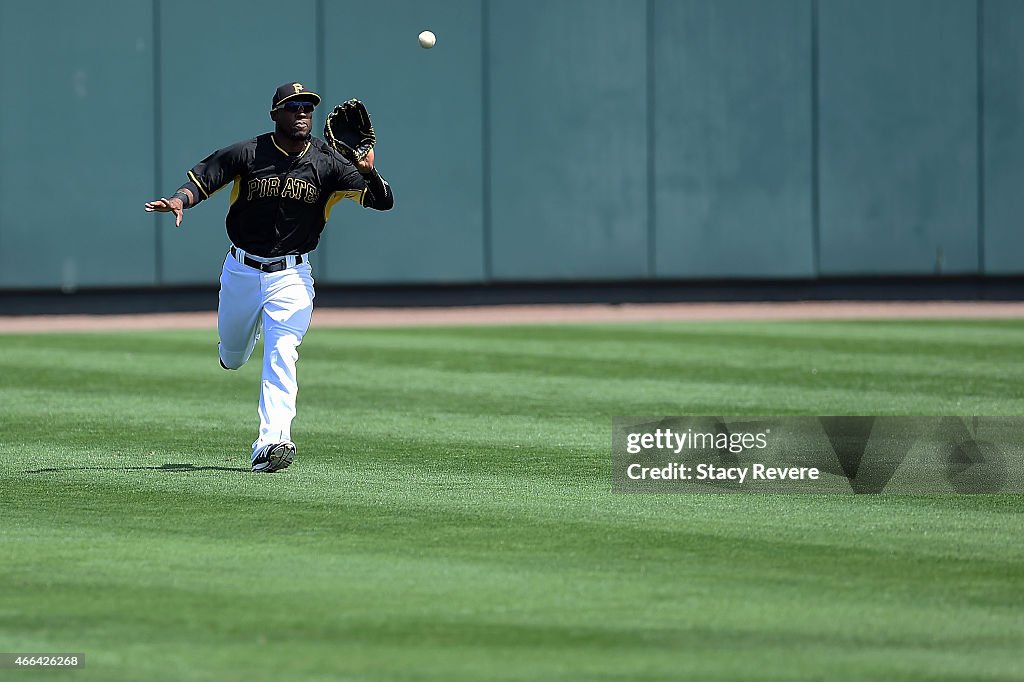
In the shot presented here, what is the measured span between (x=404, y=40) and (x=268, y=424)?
36.9ft

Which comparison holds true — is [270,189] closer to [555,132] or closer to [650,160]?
[555,132]

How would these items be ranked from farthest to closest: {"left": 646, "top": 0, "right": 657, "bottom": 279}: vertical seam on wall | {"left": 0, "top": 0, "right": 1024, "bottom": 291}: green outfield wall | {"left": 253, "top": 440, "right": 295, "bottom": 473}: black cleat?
1. {"left": 646, "top": 0, "right": 657, "bottom": 279}: vertical seam on wall
2. {"left": 0, "top": 0, "right": 1024, "bottom": 291}: green outfield wall
3. {"left": 253, "top": 440, "right": 295, "bottom": 473}: black cleat

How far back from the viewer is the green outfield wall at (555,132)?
60.4 feet

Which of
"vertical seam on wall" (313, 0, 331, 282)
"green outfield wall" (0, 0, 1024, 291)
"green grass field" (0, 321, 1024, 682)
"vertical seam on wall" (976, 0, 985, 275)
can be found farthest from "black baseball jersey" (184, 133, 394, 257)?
"vertical seam on wall" (976, 0, 985, 275)

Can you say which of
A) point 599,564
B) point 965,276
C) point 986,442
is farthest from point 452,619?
point 965,276

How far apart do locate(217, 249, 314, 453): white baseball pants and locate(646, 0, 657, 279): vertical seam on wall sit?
36.5 ft

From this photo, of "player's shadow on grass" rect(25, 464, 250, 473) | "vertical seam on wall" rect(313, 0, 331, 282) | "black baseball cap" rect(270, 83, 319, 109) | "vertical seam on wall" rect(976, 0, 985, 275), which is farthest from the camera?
"vertical seam on wall" rect(976, 0, 985, 275)

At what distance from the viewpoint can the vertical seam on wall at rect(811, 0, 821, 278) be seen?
19.5 metres

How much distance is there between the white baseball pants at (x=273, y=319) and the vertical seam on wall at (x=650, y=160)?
11126 millimetres

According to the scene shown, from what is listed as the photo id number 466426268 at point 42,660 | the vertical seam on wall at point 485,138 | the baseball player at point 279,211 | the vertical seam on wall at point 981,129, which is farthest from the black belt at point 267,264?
the vertical seam on wall at point 981,129

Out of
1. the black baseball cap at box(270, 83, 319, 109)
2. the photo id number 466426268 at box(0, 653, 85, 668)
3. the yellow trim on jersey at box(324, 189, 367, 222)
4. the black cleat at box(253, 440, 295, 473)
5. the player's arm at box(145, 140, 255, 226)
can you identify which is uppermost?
the black baseball cap at box(270, 83, 319, 109)

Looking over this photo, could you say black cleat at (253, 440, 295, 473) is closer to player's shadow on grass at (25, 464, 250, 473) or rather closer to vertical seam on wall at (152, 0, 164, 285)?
player's shadow on grass at (25, 464, 250, 473)

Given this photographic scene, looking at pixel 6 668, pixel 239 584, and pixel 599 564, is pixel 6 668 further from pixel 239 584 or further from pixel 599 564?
pixel 599 564

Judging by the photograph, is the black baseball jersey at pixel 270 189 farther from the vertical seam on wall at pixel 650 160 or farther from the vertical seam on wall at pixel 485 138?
the vertical seam on wall at pixel 650 160
